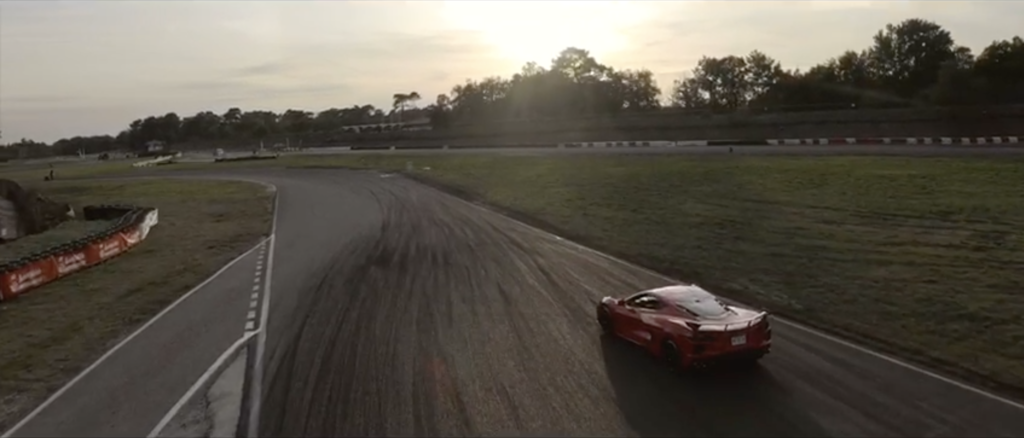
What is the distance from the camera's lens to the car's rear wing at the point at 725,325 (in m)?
14.1

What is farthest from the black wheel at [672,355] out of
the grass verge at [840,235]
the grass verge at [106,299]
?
the grass verge at [106,299]

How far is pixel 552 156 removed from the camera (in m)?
72.8

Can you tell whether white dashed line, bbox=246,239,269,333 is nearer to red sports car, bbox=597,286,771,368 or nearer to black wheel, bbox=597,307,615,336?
black wheel, bbox=597,307,615,336

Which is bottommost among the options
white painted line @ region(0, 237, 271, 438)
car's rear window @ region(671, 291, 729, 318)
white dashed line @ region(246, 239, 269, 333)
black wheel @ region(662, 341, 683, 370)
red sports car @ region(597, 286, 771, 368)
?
white painted line @ region(0, 237, 271, 438)

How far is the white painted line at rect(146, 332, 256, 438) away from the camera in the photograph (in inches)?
518

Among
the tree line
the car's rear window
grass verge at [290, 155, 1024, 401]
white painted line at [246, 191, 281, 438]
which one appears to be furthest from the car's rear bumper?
the tree line

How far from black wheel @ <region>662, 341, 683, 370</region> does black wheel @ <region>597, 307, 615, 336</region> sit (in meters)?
2.07

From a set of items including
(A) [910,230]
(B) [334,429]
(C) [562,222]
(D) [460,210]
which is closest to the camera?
(B) [334,429]

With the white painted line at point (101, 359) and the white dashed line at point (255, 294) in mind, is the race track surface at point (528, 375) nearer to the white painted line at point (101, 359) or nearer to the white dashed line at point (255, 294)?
the white dashed line at point (255, 294)

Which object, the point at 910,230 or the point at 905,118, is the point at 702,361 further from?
the point at 905,118

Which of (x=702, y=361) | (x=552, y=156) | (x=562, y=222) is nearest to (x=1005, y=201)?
(x=562, y=222)

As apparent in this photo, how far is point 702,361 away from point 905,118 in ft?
231

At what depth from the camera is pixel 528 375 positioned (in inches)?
575

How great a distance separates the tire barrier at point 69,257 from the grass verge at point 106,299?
1.28 feet
